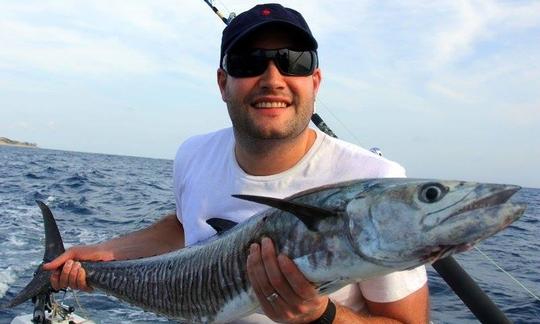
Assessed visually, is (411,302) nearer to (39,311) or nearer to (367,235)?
(367,235)

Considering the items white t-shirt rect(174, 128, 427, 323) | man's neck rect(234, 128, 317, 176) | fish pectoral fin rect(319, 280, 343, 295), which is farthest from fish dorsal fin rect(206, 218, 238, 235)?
fish pectoral fin rect(319, 280, 343, 295)

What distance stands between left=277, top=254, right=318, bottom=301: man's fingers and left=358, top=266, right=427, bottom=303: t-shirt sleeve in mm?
561

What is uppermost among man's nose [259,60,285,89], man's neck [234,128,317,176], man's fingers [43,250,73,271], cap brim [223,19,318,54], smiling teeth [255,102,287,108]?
cap brim [223,19,318,54]

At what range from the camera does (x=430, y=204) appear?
1.90 meters

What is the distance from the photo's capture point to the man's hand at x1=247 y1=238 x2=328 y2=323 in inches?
87.8

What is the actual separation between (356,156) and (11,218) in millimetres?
12516

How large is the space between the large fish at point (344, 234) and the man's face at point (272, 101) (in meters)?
0.58

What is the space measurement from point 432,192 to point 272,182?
1.26 metres

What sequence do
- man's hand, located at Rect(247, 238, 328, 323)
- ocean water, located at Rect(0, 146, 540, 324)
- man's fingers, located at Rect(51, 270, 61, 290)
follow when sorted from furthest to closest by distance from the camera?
ocean water, located at Rect(0, 146, 540, 324), man's fingers, located at Rect(51, 270, 61, 290), man's hand, located at Rect(247, 238, 328, 323)

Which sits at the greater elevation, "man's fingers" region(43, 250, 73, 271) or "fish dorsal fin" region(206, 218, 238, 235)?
"fish dorsal fin" region(206, 218, 238, 235)

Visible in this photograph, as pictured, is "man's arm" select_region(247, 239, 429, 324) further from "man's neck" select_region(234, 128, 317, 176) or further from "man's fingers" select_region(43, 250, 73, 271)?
"man's fingers" select_region(43, 250, 73, 271)

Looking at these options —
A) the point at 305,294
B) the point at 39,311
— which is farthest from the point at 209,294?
the point at 39,311

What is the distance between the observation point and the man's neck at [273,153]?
3039 mm

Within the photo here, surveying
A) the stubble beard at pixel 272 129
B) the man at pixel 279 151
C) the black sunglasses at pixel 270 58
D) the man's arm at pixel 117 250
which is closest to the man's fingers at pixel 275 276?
the man at pixel 279 151
